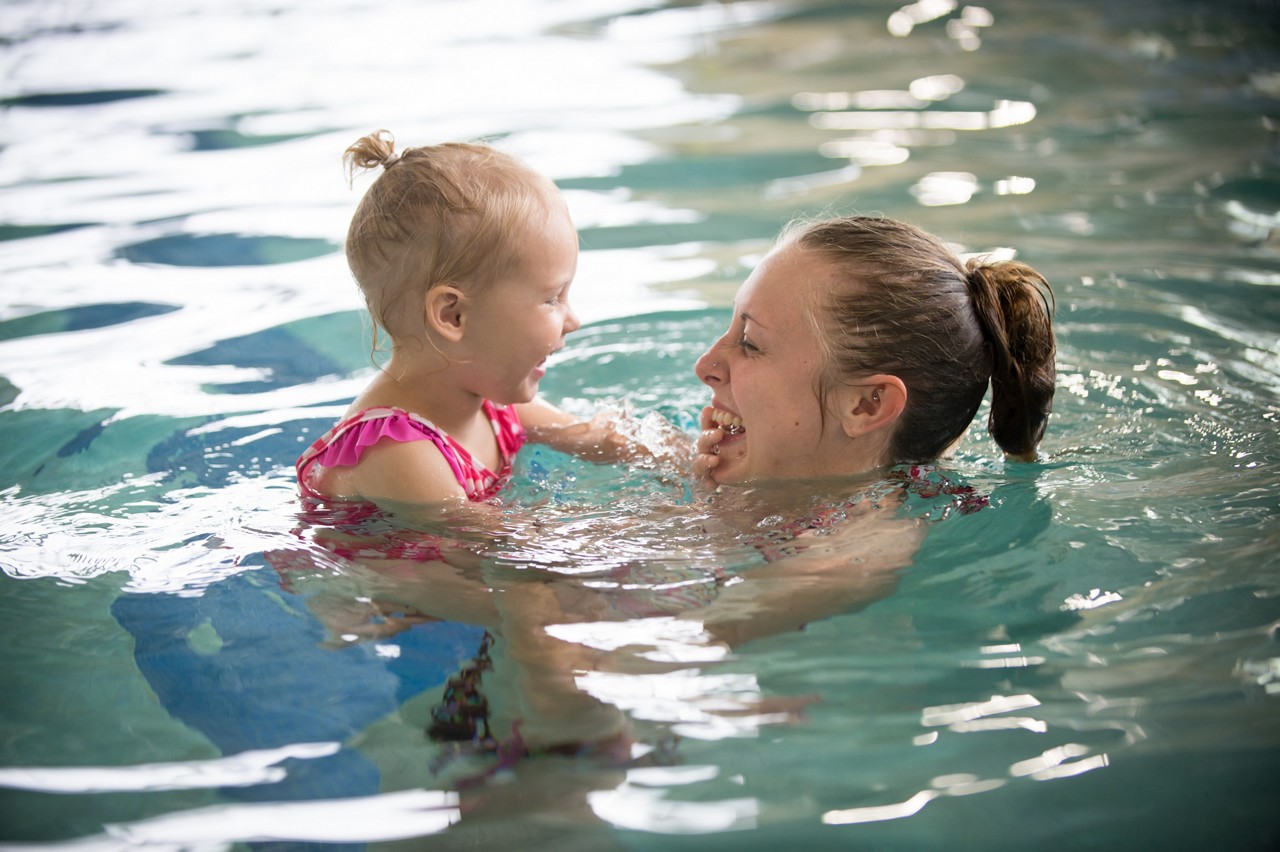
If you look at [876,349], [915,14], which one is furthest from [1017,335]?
[915,14]

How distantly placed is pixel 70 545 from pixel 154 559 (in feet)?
0.72

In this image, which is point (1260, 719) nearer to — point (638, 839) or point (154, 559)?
point (638, 839)

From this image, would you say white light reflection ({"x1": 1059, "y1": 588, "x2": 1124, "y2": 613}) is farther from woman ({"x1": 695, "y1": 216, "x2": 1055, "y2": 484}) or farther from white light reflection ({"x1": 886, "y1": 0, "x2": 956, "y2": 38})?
white light reflection ({"x1": 886, "y1": 0, "x2": 956, "y2": 38})

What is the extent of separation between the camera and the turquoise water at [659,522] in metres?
1.88

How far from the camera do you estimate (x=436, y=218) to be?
107 inches

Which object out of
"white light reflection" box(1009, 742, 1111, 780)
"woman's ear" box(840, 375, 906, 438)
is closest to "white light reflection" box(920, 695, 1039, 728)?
"white light reflection" box(1009, 742, 1111, 780)

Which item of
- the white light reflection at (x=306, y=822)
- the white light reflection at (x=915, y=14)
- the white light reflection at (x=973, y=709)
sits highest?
the white light reflection at (x=915, y=14)

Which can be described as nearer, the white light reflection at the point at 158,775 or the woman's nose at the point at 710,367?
the white light reflection at the point at 158,775

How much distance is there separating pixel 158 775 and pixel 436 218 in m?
1.34

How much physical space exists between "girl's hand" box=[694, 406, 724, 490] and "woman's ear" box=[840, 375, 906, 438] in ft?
1.18

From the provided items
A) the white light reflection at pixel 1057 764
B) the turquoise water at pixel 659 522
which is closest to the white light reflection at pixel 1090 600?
the turquoise water at pixel 659 522

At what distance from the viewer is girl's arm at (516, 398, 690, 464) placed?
10.8 ft

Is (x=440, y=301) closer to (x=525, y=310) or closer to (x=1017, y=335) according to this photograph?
(x=525, y=310)

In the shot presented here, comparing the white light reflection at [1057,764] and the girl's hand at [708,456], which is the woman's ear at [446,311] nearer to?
the girl's hand at [708,456]
